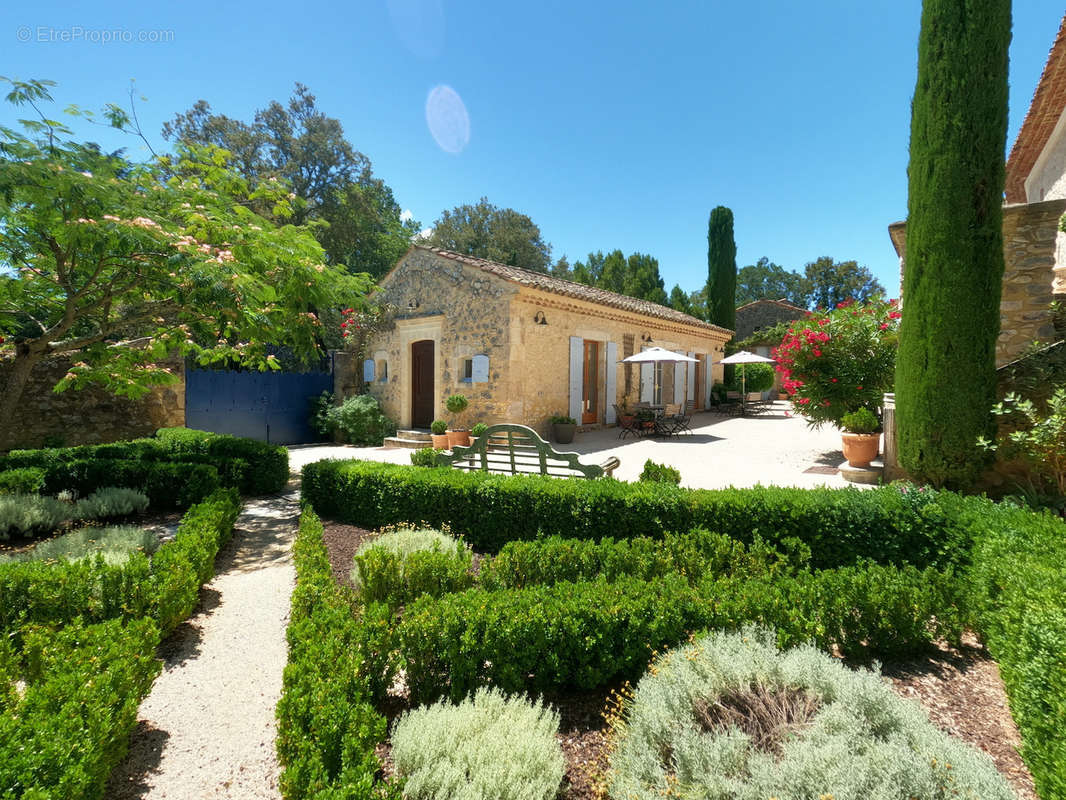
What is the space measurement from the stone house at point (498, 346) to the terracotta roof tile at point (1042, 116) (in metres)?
7.97

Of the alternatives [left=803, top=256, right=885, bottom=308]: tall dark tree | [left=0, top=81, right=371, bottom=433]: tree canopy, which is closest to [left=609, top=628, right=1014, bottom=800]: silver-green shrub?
[left=0, top=81, right=371, bottom=433]: tree canopy

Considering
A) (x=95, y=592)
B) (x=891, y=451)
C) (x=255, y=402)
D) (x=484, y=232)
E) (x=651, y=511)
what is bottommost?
(x=95, y=592)

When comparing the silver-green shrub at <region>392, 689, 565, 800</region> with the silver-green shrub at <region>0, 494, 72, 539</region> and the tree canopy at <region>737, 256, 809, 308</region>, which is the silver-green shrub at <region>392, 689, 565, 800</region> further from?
the tree canopy at <region>737, 256, 809, 308</region>

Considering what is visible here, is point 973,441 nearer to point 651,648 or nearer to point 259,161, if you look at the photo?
point 651,648

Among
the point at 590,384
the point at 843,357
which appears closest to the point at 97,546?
the point at 843,357

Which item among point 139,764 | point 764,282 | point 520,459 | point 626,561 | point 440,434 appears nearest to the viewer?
point 139,764

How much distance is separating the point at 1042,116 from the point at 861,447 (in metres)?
5.66

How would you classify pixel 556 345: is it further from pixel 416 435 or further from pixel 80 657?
pixel 80 657

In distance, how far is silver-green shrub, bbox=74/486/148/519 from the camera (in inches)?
205

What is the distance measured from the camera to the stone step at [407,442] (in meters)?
11.3

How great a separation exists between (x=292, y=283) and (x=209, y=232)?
2.91 feet

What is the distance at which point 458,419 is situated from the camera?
36.7 ft

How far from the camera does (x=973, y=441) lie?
16.5ft

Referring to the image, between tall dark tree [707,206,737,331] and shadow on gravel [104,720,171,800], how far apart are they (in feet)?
77.0
